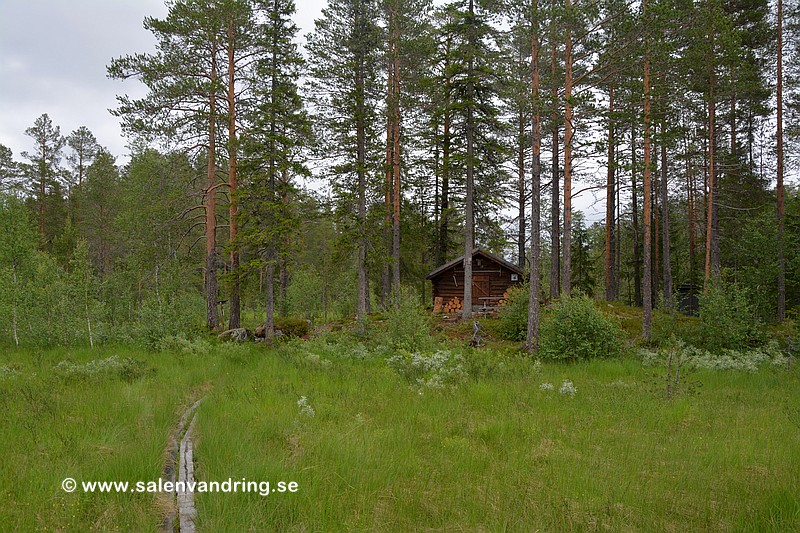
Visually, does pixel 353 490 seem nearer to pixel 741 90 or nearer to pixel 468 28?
pixel 468 28

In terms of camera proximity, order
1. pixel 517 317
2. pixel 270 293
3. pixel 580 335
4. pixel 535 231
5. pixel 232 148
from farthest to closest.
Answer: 1. pixel 517 317
2. pixel 232 148
3. pixel 270 293
4. pixel 535 231
5. pixel 580 335

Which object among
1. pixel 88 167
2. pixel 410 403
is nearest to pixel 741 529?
pixel 410 403

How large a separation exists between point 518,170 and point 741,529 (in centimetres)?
2731

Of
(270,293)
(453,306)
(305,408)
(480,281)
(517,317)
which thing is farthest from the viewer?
(480,281)

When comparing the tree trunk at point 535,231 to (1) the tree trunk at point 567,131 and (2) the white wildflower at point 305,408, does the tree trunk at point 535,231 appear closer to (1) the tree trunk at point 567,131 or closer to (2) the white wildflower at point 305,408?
(1) the tree trunk at point 567,131

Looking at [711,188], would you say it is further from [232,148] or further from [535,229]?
[232,148]

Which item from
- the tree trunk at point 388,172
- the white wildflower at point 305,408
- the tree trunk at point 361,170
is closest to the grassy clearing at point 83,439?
the white wildflower at point 305,408

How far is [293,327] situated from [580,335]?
49.6 ft

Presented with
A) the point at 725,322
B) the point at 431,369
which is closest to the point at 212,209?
the point at 431,369

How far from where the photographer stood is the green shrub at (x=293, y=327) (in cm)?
2298

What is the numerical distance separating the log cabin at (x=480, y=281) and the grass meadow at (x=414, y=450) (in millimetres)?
17588

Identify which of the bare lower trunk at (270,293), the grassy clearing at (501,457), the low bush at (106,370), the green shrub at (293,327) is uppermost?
the bare lower trunk at (270,293)

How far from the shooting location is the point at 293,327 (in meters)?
23.5

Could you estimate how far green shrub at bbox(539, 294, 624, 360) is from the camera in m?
13.9
